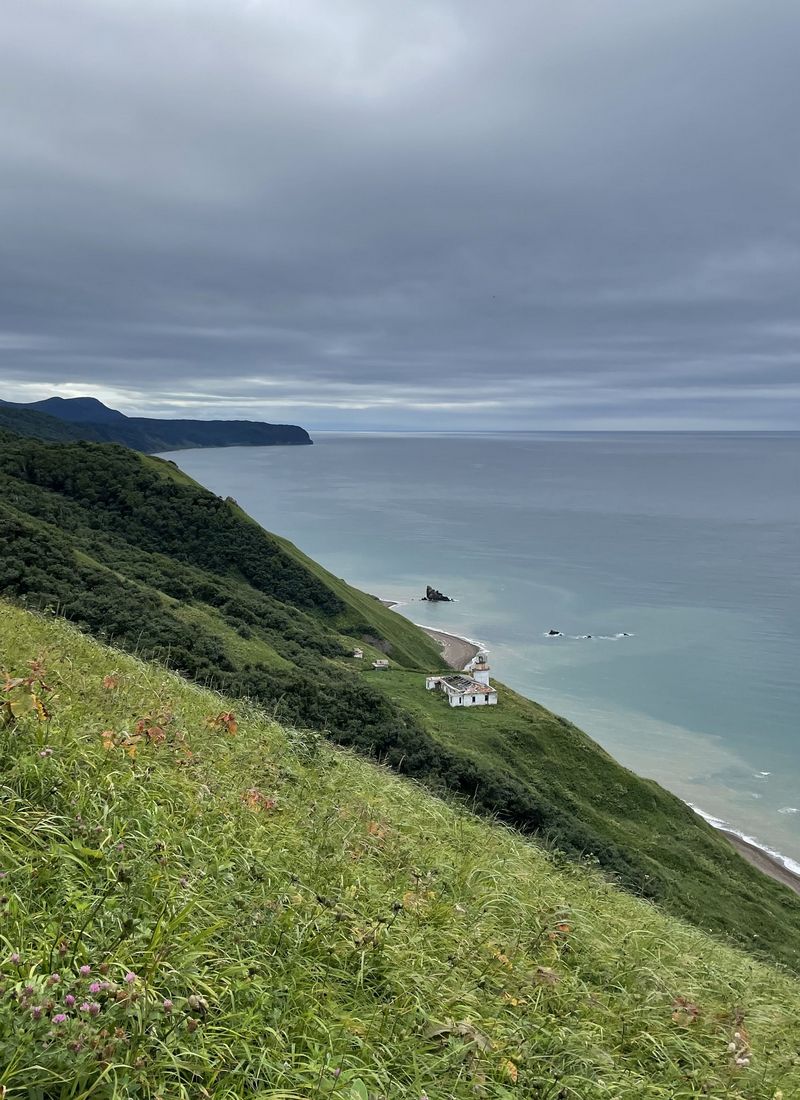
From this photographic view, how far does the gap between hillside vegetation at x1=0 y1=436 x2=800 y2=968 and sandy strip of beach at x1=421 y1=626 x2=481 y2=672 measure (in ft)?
6.30

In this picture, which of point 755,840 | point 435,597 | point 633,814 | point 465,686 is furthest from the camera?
point 435,597

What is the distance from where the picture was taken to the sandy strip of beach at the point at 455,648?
238ft

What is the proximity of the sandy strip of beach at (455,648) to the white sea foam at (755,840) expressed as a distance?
3062cm

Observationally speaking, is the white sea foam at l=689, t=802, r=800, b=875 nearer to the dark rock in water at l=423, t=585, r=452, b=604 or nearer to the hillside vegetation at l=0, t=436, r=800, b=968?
the hillside vegetation at l=0, t=436, r=800, b=968

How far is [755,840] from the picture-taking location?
4097 centimetres

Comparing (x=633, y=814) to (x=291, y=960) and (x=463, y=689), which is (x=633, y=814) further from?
(x=291, y=960)

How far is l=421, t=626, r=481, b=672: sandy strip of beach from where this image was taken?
2854 inches

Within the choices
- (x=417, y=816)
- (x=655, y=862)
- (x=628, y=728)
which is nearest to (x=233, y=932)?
(x=417, y=816)

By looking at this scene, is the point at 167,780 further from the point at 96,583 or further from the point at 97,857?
the point at 96,583

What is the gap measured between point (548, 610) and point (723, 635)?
22.8m

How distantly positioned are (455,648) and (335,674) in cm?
3755

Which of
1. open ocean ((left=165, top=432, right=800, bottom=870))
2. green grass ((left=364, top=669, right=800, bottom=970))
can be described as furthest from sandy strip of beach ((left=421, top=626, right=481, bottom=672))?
green grass ((left=364, top=669, right=800, bottom=970))

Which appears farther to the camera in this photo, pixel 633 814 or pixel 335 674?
pixel 335 674

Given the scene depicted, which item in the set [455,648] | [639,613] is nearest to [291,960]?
[455,648]
